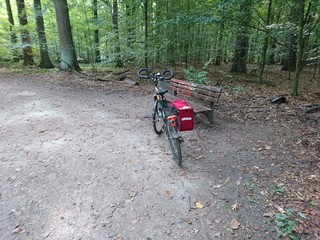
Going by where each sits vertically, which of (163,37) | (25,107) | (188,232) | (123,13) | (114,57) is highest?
(123,13)

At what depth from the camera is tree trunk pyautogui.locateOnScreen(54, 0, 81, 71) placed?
10516 millimetres

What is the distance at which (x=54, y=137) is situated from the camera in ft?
15.5

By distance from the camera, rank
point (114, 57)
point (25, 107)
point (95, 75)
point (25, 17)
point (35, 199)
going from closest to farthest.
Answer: point (35, 199)
point (25, 107)
point (114, 57)
point (95, 75)
point (25, 17)

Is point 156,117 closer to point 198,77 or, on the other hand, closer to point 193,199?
point 193,199

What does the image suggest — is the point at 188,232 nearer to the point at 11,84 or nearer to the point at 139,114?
the point at 139,114

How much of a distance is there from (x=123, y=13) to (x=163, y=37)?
Result: 3094 millimetres

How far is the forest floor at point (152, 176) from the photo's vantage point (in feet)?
8.27

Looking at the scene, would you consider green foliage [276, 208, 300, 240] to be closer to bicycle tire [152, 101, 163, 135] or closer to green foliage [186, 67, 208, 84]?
bicycle tire [152, 101, 163, 135]

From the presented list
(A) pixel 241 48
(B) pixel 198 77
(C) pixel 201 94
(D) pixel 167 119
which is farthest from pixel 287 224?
(A) pixel 241 48

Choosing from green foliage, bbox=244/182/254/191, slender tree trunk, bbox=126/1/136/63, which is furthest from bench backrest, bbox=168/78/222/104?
slender tree trunk, bbox=126/1/136/63

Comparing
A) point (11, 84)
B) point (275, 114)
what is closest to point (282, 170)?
point (275, 114)

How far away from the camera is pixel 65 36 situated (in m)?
10.8

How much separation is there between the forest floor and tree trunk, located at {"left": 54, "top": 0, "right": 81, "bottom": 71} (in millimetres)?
5186

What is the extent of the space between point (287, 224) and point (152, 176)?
1.89 meters
